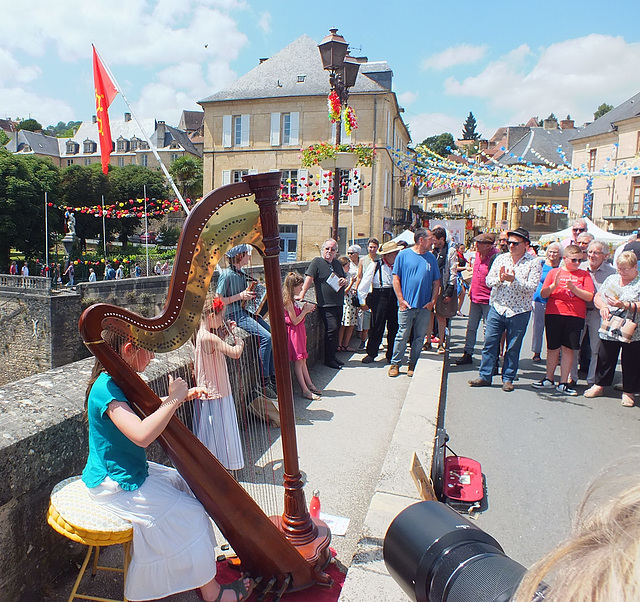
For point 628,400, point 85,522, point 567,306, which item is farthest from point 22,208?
point 85,522

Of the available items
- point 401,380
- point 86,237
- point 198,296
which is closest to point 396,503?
point 198,296

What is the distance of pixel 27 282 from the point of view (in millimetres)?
24203

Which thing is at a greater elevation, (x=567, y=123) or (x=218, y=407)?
(x=567, y=123)

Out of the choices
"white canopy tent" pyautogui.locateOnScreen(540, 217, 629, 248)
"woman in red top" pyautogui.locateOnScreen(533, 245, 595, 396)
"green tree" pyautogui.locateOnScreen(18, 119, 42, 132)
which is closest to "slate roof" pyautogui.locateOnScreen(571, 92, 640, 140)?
"white canopy tent" pyautogui.locateOnScreen(540, 217, 629, 248)

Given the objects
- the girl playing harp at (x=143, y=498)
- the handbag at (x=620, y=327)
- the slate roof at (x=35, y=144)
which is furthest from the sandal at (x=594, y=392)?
the slate roof at (x=35, y=144)

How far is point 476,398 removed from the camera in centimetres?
615

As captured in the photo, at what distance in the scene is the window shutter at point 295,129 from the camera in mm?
32094

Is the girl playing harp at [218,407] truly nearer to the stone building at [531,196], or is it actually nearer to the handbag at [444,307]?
the handbag at [444,307]

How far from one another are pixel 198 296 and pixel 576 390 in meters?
5.84

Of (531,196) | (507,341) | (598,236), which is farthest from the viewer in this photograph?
(531,196)

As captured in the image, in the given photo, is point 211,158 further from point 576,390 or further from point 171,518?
point 171,518

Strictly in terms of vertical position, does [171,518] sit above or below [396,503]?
above

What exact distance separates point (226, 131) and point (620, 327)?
3116 cm

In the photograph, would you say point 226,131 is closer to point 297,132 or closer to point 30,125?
point 297,132
